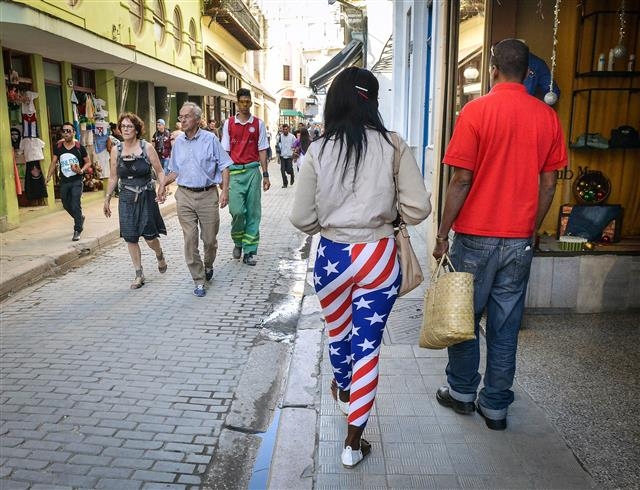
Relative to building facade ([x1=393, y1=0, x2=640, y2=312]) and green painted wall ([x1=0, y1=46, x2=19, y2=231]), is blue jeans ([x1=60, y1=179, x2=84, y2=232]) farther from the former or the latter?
building facade ([x1=393, y1=0, x2=640, y2=312])

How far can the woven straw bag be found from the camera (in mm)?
2926

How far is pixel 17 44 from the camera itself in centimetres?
1017

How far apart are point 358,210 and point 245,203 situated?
5.18 meters

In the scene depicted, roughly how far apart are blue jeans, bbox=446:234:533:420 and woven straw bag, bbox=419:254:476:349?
0.72 feet

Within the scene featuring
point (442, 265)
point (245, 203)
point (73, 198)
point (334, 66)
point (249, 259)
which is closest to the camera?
point (442, 265)

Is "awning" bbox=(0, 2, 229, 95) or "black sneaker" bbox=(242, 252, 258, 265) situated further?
"awning" bbox=(0, 2, 229, 95)

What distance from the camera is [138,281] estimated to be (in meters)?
6.79

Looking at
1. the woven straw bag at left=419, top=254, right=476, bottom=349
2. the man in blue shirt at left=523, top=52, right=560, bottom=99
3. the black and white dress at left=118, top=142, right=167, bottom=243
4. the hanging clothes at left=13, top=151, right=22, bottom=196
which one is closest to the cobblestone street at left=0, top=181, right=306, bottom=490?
the black and white dress at left=118, top=142, right=167, bottom=243

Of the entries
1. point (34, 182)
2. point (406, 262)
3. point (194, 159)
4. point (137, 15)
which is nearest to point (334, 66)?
point (137, 15)

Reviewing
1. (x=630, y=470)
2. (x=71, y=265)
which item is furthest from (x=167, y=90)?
(x=630, y=470)

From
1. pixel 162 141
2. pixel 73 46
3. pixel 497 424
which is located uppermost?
pixel 73 46

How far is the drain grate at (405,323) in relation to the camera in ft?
15.7

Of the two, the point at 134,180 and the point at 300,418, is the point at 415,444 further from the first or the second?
the point at 134,180

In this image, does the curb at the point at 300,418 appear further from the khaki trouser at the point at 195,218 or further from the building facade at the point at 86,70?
the building facade at the point at 86,70
